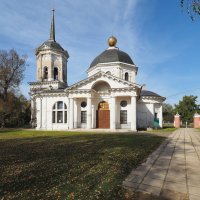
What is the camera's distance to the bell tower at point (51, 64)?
3491 centimetres

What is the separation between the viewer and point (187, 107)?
6356 centimetres

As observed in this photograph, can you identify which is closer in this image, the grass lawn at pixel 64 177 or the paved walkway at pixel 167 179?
the grass lawn at pixel 64 177

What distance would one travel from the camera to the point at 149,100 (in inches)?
1346

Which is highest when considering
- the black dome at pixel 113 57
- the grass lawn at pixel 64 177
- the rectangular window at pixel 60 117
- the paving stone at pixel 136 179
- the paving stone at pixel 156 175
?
the black dome at pixel 113 57

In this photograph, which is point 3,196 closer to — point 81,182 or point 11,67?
point 81,182

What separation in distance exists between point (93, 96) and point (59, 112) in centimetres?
637

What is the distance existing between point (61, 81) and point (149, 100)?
14.9 m

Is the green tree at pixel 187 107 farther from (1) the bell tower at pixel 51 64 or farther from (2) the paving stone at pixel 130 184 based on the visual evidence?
(2) the paving stone at pixel 130 184

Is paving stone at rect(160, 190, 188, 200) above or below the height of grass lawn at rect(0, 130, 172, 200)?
below

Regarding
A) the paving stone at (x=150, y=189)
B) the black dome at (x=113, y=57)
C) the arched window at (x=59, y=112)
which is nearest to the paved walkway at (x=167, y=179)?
the paving stone at (x=150, y=189)

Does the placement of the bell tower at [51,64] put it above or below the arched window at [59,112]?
above

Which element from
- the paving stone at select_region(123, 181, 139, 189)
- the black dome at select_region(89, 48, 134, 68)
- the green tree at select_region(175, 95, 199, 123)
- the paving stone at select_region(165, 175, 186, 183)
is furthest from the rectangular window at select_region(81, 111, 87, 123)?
the green tree at select_region(175, 95, 199, 123)

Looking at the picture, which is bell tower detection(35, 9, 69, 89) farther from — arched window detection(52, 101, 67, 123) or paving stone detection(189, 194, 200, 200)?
paving stone detection(189, 194, 200, 200)

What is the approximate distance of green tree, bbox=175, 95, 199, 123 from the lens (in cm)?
6281
